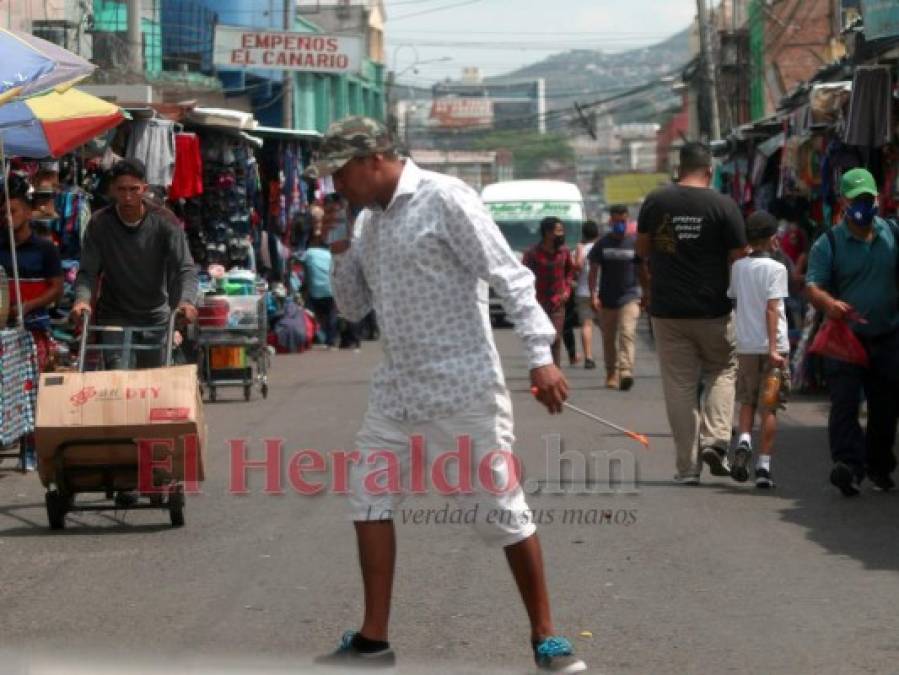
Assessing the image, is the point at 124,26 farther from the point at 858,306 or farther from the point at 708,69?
the point at 858,306

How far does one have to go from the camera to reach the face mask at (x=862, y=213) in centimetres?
1066

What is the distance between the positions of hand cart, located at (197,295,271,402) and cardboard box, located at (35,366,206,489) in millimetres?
8672

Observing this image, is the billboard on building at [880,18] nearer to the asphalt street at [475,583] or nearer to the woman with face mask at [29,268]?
the asphalt street at [475,583]

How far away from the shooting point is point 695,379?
1142cm

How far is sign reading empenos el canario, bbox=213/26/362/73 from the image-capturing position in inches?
1368

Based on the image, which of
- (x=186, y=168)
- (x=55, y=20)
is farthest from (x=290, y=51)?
(x=186, y=168)

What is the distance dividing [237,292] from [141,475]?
9.92 metres

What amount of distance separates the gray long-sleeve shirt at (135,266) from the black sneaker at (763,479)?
144 inches

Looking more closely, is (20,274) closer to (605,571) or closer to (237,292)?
(605,571)

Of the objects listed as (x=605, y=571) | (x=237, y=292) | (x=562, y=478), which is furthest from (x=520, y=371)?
(x=605, y=571)

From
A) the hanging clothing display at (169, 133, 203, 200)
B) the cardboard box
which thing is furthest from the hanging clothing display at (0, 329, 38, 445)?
the hanging clothing display at (169, 133, 203, 200)

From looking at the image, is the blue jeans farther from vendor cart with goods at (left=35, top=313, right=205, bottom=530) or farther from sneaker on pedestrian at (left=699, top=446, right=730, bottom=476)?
vendor cart with goods at (left=35, top=313, right=205, bottom=530)

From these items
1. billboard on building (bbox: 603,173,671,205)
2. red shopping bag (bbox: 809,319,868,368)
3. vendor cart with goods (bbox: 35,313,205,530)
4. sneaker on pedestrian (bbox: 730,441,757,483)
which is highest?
red shopping bag (bbox: 809,319,868,368)

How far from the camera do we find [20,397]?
471 inches
